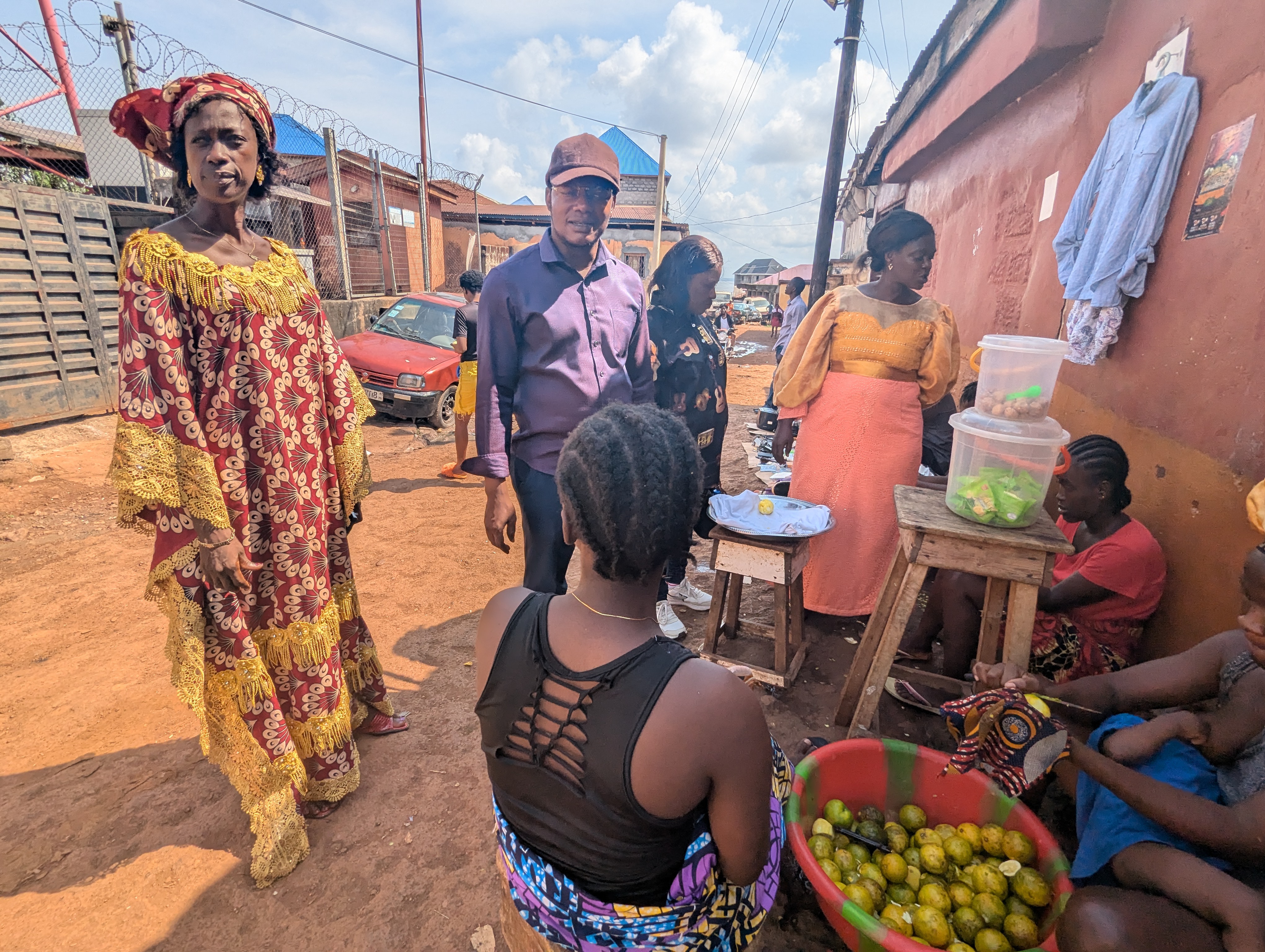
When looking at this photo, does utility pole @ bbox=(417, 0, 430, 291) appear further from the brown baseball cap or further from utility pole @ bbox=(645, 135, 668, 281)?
the brown baseball cap

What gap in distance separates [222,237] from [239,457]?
0.69m

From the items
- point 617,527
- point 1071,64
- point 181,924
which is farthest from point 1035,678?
point 1071,64

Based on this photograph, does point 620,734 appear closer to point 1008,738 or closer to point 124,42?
point 1008,738

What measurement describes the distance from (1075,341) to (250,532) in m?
3.77

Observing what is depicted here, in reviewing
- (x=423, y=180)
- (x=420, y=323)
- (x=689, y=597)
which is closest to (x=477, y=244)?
(x=423, y=180)

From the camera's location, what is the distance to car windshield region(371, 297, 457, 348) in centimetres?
847

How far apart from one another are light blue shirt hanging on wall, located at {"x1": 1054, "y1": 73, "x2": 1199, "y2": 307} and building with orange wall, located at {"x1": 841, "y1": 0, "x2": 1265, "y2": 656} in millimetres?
58

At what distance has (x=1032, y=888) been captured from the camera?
1800 mm

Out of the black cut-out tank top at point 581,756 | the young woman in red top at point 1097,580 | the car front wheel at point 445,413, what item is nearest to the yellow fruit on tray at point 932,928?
the black cut-out tank top at point 581,756

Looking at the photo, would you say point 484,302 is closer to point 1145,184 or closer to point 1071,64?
point 1145,184

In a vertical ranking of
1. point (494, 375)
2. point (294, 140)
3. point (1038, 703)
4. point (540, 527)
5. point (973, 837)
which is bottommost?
point (973, 837)

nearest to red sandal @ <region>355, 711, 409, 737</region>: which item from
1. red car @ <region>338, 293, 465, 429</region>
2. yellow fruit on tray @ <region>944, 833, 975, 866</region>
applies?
yellow fruit on tray @ <region>944, 833, 975, 866</region>

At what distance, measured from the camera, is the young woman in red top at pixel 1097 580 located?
240 centimetres

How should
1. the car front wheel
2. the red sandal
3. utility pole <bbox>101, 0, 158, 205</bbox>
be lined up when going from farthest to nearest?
the car front wheel
utility pole <bbox>101, 0, 158, 205</bbox>
the red sandal
